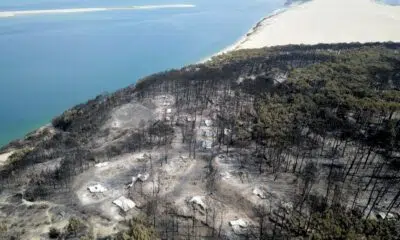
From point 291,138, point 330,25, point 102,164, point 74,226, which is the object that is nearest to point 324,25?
point 330,25

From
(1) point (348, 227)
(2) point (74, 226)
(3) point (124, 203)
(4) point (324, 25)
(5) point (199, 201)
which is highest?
(4) point (324, 25)

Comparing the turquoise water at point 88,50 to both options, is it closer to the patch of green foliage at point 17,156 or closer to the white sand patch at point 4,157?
the white sand patch at point 4,157

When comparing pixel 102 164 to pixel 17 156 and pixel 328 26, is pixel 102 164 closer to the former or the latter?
pixel 17 156

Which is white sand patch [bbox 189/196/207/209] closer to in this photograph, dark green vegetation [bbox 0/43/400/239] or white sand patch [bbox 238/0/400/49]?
dark green vegetation [bbox 0/43/400/239]

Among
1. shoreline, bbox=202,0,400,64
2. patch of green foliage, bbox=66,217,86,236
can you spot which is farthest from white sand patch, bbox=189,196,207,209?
shoreline, bbox=202,0,400,64

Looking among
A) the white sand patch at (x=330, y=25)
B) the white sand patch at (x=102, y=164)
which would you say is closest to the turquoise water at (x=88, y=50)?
the white sand patch at (x=330, y=25)

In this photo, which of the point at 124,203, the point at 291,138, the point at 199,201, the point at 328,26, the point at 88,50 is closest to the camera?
the point at 124,203

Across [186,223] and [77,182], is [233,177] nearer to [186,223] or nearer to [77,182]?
[186,223]

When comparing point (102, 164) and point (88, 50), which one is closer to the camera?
point (102, 164)
